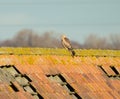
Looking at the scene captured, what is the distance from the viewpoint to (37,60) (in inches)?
853

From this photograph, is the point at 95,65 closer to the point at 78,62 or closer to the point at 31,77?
the point at 78,62

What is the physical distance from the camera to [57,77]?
21.3 meters

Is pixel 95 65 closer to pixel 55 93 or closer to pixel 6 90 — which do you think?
pixel 55 93

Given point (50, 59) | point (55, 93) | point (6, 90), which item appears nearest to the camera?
point (6, 90)

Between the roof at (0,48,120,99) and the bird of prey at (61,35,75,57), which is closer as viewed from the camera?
the roof at (0,48,120,99)

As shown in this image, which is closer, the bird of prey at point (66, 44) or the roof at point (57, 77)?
the roof at point (57, 77)

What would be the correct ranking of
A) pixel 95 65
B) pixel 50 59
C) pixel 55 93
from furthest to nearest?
pixel 95 65 → pixel 50 59 → pixel 55 93

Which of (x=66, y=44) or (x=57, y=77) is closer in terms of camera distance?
(x=57, y=77)

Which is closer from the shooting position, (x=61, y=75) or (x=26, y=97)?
(x=26, y=97)

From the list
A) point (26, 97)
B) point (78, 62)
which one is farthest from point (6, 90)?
point (78, 62)

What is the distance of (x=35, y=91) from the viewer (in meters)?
20.1

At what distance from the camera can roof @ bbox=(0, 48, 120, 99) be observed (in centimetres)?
1991

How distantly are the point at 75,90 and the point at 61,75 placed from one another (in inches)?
19.7

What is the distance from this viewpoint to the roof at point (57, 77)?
1991cm
